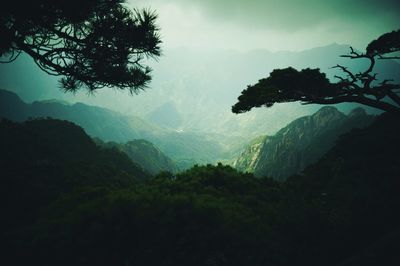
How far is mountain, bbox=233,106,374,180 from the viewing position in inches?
2638

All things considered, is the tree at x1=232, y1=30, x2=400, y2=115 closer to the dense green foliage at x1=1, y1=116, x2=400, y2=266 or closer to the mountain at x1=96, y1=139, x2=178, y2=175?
the dense green foliage at x1=1, y1=116, x2=400, y2=266

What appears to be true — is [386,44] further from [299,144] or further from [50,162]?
[299,144]

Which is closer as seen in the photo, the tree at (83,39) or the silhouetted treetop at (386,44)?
the tree at (83,39)

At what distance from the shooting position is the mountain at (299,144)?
6700 cm

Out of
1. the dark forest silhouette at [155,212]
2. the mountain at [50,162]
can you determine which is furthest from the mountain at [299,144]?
the dark forest silhouette at [155,212]

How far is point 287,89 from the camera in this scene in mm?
9211

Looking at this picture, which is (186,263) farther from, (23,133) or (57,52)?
(23,133)

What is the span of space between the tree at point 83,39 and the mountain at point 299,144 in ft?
202

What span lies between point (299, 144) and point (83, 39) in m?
104

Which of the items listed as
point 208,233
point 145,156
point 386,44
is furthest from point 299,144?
point 208,233

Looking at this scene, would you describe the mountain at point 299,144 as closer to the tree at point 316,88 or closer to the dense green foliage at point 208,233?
the tree at point 316,88

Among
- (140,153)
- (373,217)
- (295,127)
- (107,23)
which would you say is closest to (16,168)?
(107,23)

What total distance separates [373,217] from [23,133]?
36.6m

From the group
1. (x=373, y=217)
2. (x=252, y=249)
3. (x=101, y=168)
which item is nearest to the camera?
(x=252, y=249)
